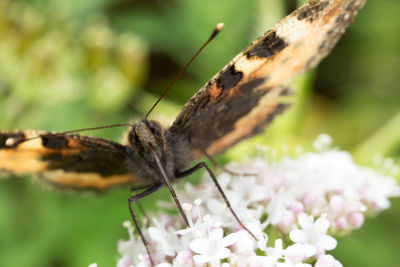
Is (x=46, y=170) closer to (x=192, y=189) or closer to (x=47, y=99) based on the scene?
(x=192, y=189)

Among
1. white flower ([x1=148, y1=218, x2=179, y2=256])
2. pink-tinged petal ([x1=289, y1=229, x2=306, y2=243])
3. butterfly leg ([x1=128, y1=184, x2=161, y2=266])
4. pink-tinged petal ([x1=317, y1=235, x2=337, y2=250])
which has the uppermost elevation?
butterfly leg ([x1=128, y1=184, x2=161, y2=266])

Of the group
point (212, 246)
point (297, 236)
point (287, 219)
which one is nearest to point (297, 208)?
point (287, 219)

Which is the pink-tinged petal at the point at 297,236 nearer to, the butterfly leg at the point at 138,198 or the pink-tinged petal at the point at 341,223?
the pink-tinged petal at the point at 341,223

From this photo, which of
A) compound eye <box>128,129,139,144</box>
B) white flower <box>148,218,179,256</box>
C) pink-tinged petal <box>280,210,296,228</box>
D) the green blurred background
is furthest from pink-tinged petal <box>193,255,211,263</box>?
the green blurred background

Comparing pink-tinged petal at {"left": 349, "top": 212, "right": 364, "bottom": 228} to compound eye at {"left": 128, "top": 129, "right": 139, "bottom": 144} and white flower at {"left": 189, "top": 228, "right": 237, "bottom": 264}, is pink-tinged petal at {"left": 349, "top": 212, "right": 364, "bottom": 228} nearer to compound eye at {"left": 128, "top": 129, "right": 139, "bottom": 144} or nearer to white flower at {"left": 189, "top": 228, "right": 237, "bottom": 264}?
white flower at {"left": 189, "top": 228, "right": 237, "bottom": 264}

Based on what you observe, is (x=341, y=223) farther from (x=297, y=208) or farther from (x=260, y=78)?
(x=260, y=78)

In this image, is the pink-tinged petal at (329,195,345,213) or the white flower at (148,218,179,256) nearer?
the white flower at (148,218,179,256)

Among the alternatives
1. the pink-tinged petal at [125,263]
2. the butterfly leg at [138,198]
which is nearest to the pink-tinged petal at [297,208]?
the butterfly leg at [138,198]
